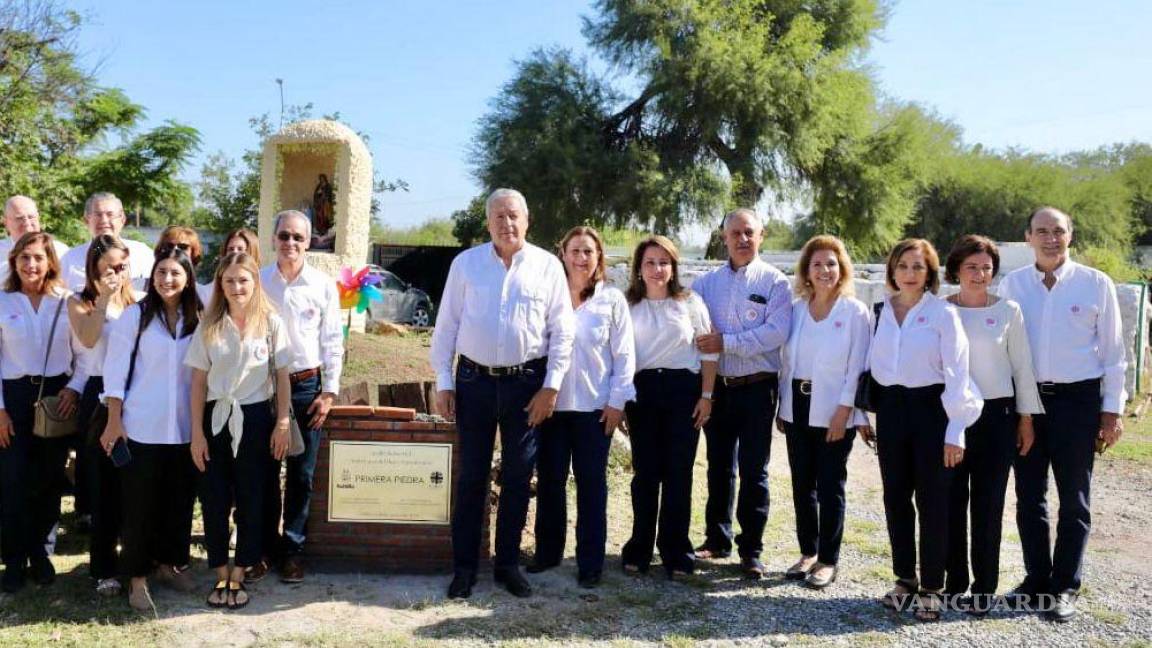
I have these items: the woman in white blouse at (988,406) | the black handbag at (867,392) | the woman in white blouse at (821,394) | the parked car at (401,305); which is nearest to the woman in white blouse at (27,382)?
the woman in white blouse at (821,394)

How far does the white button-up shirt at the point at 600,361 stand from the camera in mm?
4613

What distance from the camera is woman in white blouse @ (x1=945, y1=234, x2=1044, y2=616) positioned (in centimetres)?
425

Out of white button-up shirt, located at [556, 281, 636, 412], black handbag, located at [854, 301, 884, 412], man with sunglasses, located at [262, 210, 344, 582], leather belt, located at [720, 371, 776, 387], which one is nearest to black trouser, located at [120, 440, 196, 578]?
man with sunglasses, located at [262, 210, 344, 582]

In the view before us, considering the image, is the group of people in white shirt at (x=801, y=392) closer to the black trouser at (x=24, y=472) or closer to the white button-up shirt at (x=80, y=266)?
the black trouser at (x=24, y=472)

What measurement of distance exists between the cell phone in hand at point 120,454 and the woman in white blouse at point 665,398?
8.12ft

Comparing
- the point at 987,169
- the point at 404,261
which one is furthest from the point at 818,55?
the point at 987,169

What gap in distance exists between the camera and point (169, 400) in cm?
416

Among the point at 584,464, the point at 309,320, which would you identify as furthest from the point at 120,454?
the point at 584,464

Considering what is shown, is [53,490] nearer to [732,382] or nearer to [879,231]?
[732,382]

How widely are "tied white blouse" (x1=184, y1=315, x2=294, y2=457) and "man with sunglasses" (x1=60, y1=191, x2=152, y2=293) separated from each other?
1243mm

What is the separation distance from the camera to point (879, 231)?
76.9 ft

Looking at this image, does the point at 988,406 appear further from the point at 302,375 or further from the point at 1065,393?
the point at 302,375

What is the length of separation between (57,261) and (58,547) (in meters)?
1.70

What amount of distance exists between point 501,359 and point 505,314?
0.72 ft
